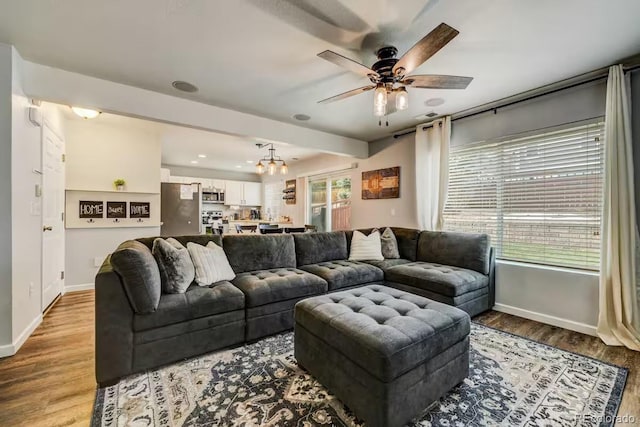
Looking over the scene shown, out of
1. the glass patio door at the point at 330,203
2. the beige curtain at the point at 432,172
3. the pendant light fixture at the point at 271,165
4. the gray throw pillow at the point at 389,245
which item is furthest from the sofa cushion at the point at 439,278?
the pendant light fixture at the point at 271,165

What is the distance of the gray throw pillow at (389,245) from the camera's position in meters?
3.89

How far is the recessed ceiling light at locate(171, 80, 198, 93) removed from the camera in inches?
111

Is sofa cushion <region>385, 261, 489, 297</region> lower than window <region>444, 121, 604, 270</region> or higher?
lower

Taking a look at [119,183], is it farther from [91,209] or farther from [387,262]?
[387,262]

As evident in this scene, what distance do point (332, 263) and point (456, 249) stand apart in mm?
1574

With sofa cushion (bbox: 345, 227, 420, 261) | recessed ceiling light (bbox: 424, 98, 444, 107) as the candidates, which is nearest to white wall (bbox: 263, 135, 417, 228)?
sofa cushion (bbox: 345, 227, 420, 261)

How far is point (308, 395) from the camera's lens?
5.59 feet

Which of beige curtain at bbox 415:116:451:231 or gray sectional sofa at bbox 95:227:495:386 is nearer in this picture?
gray sectional sofa at bbox 95:227:495:386

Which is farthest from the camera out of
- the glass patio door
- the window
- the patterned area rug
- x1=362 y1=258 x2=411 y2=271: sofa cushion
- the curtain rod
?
the glass patio door

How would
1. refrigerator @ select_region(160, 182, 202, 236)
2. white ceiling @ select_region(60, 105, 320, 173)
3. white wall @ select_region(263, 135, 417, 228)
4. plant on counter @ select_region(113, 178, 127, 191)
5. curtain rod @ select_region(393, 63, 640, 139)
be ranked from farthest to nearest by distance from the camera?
refrigerator @ select_region(160, 182, 202, 236)
white wall @ select_region(263, 135, 417, 228)
plant on counter @ select_region(113, 178, 127, 191)
white ceiling @ select_region(60, 105, 320, 173)
curtain rod @ select_region(393, 63, 640, 139)

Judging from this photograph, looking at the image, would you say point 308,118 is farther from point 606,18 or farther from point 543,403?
point 543,403

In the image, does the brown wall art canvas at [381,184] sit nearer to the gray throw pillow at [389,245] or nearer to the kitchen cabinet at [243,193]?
the gray throw pillow at [389,245]

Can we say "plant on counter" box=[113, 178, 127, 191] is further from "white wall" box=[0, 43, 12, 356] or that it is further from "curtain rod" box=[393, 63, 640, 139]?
"curtain rod" box=[393, 63, 640, 139]

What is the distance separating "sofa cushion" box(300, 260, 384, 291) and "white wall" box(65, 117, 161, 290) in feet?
10.0
